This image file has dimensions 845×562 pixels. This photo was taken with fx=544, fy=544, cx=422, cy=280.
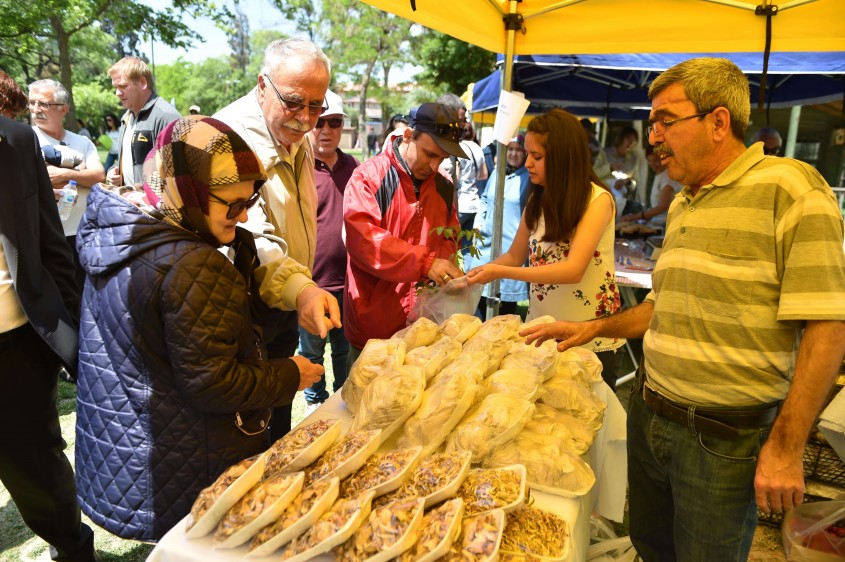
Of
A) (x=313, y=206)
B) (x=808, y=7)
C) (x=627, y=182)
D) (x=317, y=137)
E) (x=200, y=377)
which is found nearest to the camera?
(x=200, y=377)

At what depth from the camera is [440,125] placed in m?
2.53

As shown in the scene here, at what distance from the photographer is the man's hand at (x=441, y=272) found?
2516 millimetres

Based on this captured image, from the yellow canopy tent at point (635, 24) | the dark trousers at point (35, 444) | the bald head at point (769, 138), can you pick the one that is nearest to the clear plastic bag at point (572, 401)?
the dark trousers at point (35, 444)

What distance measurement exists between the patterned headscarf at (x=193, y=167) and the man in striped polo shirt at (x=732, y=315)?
118 centimetres

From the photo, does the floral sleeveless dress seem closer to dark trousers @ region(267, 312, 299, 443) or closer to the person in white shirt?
dark trousers @ region(267, 312, 299, 443)

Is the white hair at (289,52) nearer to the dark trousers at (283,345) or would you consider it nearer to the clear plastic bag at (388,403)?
the dark trousers at (283,345)

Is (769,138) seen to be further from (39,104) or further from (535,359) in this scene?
(39,104)

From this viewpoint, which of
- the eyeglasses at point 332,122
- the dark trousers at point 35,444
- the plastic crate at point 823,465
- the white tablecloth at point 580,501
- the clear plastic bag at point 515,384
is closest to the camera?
the white tablecloth at point 580,501

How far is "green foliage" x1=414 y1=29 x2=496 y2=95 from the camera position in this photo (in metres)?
15.9

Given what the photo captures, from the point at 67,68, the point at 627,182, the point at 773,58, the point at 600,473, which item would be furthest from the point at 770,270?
the point at 67,68

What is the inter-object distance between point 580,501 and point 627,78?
651 centimetres

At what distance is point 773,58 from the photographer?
16.4 feet

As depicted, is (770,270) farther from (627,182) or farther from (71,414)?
(627,182)

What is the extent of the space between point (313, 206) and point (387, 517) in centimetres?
165
